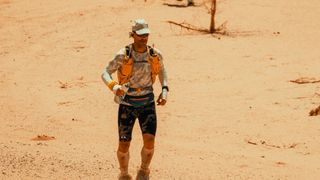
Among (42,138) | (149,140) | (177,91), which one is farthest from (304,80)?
(149,140)

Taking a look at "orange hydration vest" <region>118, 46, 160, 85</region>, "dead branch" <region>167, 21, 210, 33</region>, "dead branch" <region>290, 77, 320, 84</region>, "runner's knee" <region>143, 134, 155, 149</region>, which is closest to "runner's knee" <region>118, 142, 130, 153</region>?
"runner's knee" <region>143, 134, 155, 149</region>

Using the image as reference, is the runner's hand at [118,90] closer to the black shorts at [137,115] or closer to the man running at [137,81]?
the man running at [137,81]

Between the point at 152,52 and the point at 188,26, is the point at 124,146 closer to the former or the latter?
→ the point at 152,52

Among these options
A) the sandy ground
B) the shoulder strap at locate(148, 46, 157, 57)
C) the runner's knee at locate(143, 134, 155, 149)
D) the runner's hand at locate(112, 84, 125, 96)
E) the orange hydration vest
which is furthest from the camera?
the sandy ground

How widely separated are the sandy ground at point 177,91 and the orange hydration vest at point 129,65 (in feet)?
5.16

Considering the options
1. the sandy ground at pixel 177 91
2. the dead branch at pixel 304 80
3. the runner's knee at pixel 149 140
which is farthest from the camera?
the dead branch at pixel 304 80

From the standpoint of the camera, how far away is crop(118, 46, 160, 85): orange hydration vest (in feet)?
20.8

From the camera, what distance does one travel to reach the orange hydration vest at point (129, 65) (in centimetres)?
633

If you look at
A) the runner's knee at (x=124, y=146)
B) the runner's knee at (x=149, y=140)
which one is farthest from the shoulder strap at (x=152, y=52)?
the runner's knee at (x=124, y=146)

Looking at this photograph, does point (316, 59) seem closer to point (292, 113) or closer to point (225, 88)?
point (225, 88)

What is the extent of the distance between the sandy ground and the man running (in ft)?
3.89

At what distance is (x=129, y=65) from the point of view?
249 inches

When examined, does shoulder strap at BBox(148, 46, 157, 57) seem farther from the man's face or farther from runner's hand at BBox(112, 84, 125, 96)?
runner's hand at BBox(112, 84, 125, 96)

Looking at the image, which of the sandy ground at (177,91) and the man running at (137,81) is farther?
the sandy ground at (177,91)
